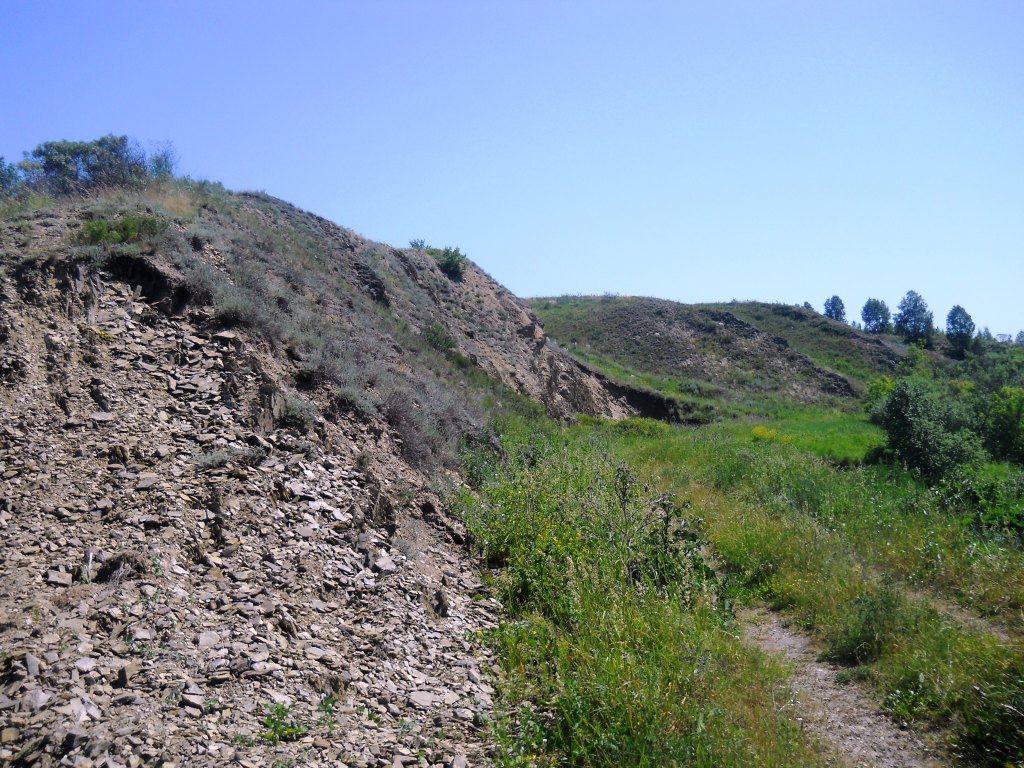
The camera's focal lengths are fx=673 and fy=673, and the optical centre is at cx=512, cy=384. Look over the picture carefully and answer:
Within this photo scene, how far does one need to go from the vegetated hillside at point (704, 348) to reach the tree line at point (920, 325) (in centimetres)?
1052

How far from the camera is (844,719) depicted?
5.24m

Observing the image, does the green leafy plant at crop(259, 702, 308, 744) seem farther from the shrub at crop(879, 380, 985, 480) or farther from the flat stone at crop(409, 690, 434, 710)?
the shrub at crop(879, 380, 985, 480)

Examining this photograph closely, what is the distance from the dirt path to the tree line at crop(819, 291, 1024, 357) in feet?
191

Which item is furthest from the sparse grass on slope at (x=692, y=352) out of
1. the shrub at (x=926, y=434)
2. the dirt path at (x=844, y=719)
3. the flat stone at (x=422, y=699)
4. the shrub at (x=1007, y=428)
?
the flat stone at (x=422, y=699)

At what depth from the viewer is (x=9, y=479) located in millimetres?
5688

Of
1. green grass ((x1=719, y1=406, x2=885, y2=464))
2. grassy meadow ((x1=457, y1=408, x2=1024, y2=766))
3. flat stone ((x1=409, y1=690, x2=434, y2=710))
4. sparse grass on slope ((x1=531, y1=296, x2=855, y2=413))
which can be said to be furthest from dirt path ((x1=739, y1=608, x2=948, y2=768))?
sparse grass on slope ((x1=531, y1=296, x2=855, y2=413))

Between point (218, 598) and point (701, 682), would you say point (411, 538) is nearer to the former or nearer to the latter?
point (218, 598)

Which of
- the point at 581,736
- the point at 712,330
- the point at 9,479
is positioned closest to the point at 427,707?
the point at 581,736

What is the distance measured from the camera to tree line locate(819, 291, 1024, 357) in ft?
181

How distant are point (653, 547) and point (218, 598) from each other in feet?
14.3

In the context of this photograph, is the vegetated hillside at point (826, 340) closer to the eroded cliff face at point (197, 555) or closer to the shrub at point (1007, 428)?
the shrub at point (1007, 428)

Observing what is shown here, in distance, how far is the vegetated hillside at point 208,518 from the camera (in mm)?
4258

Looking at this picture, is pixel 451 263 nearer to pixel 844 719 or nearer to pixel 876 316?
pixel 844 719

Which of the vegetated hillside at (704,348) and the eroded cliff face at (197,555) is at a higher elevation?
the vegetated hillside at (704,348)
